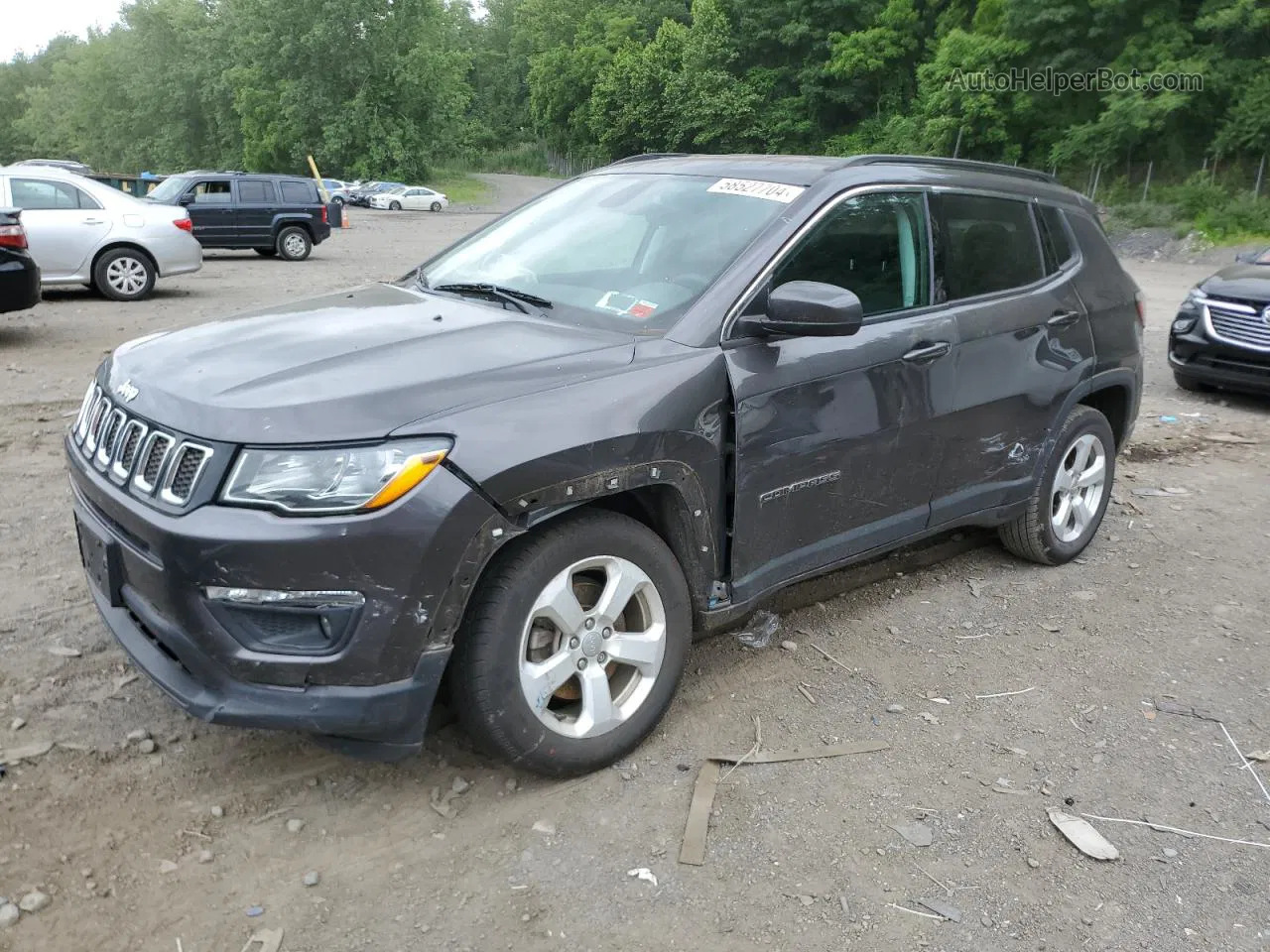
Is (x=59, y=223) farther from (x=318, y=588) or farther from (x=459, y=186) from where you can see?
(x=459, y=186)

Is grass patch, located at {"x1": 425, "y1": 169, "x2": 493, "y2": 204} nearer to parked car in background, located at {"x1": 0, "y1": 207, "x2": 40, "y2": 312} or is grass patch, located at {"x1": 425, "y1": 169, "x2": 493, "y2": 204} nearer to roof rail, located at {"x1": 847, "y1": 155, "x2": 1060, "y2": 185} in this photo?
parked car in background, located at {"x1": 0, "y1": 207, "x2": 40, "y2": 312}

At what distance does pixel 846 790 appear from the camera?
10.3 ft

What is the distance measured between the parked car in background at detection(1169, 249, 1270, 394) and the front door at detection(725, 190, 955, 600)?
5.97 metres

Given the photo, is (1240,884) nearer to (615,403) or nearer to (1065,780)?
(1065,780)

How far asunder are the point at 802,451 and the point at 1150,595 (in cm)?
226

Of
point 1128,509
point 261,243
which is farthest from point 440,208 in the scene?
point 1128,509

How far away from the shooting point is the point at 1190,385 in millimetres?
9414

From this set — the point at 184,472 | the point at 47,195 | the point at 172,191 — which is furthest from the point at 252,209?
the point at 184,472

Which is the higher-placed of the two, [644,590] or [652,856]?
[644,590]

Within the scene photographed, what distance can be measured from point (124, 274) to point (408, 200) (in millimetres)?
38645

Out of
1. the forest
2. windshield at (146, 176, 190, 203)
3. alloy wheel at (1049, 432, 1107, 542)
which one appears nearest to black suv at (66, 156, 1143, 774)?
alloy wheel at (1049, 432, 1107, 542)

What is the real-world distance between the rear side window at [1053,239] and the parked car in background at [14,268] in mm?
8252

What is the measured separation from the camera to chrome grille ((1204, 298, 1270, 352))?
846cm

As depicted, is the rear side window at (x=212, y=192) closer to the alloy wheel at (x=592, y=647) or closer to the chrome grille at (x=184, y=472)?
the chrome grille at (x=184, y=472)
